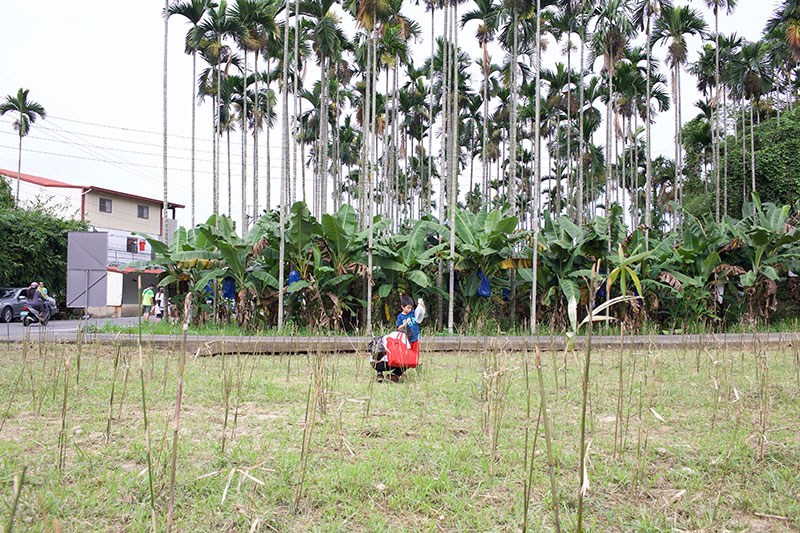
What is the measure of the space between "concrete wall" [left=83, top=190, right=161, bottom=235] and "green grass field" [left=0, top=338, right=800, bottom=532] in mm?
30588

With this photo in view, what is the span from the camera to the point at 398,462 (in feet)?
12.5

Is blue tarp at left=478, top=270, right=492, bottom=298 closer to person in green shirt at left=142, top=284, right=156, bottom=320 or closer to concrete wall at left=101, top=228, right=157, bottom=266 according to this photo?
person in green shirt at left=142, top=284, right=156, bottom=320

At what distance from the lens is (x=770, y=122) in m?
24.7

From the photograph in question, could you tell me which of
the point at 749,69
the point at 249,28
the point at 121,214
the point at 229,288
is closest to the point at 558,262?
the point at 229,288

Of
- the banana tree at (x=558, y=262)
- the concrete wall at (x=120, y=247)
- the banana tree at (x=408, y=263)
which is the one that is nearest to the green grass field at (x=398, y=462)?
the banana tree at (x=408, y=263)

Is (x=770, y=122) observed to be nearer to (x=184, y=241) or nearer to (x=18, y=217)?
(x=184, y=241)

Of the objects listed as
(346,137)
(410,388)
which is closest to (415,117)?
(346,137)

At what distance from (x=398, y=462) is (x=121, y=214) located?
3603 centimetres

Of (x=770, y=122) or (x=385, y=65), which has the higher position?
(x=385, y=65)

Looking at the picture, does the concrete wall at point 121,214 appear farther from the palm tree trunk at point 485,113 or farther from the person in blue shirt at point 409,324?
the person in blue shirt at point 409,324

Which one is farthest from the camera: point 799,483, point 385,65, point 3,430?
point 385,65

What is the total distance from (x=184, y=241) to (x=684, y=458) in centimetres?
1393

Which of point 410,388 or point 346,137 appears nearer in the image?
point 410,388

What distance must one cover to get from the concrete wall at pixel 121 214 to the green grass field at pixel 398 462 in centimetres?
3059
